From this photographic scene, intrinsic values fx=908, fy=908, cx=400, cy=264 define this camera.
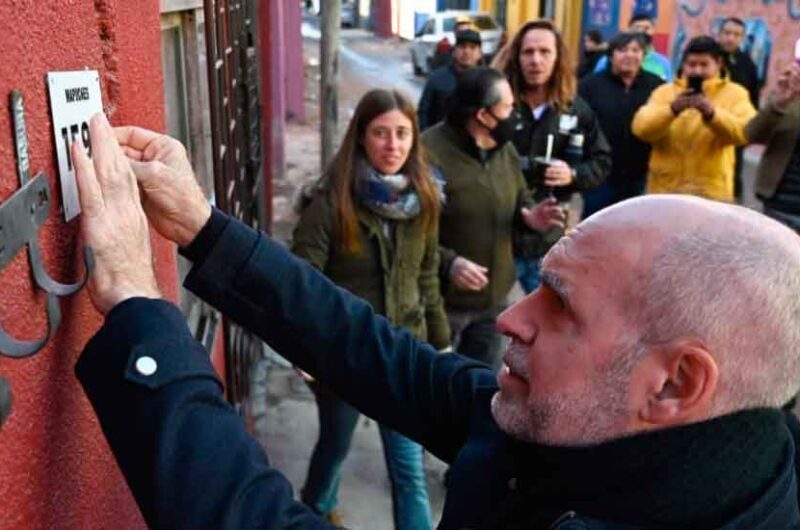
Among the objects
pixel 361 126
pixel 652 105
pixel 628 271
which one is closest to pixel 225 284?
pixel 628 271

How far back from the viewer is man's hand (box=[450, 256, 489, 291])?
3.33 metres

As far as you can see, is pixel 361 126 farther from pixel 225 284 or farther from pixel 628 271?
pixel 628 271

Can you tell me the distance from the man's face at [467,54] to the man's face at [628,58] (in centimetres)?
115

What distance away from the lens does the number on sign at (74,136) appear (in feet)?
3.92

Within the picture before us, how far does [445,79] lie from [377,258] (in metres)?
3.17

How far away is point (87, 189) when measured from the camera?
3.83 feet

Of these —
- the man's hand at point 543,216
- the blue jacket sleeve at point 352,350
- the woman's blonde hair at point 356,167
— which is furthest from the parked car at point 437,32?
the blue jacket sleeve at point 352,350

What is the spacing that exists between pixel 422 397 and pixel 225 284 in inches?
17.1

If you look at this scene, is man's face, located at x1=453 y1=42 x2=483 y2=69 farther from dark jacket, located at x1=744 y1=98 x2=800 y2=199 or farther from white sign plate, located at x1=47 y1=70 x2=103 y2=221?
white sign plate, located at x1=47 y1=70 x2=103 y2=221

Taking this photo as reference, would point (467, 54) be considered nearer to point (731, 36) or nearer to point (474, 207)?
point (731, 36)

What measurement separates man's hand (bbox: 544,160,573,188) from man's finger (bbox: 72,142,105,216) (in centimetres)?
301

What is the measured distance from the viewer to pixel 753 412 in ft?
3.93

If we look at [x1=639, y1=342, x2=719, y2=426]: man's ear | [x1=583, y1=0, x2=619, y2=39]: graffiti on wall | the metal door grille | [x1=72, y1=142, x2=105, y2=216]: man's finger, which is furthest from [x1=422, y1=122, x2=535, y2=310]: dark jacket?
[x1=583, y1=0, x2=619, y2=39]: graffiti on wall

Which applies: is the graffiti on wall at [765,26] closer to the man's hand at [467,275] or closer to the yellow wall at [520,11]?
the yellow wall at [520,11]
